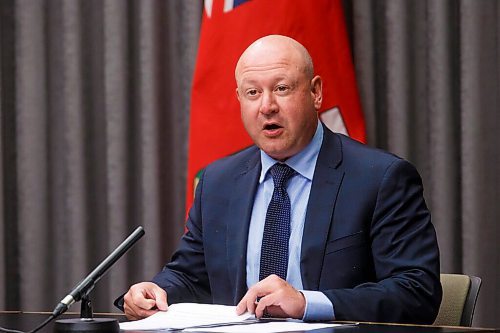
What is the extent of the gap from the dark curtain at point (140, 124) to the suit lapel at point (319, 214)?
1189 mm

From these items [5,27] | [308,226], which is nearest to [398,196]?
[308,226]

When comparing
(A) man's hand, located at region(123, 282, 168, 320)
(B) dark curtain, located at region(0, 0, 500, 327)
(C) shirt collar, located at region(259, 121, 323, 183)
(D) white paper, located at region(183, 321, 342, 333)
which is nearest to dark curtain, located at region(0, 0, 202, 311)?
(B) dark curtain, located at region(0, 0, 500, 327)

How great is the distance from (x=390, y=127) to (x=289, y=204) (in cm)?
132

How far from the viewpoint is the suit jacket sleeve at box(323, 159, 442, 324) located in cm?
231

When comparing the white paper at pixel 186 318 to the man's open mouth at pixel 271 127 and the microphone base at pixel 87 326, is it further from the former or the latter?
the man's open mouth at pixel 271 127

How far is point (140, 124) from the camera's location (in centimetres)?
427

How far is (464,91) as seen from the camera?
3744 millimetres

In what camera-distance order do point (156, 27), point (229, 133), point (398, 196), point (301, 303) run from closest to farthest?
1. point (301, 303)
2. point (398, 196)
3. point (229, 133)
4. point (156, 27)

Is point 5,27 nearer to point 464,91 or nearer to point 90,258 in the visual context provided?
point 90,258

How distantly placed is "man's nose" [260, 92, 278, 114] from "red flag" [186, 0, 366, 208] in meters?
0.82

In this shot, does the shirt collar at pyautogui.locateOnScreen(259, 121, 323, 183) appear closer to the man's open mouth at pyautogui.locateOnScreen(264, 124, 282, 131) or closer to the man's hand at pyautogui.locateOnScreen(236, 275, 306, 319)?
the man's open mouth at pyautogui.locateOnScreen(264, 124, 282, 131)

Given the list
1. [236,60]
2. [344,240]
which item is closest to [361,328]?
[344,240]

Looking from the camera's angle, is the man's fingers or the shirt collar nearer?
the man's fingers

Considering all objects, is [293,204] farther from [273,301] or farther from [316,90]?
[273,301]
